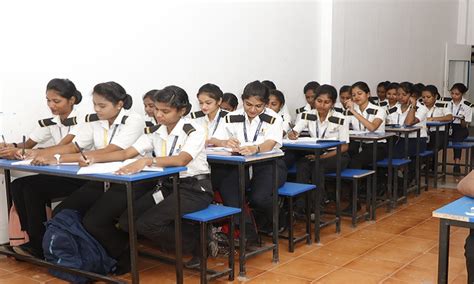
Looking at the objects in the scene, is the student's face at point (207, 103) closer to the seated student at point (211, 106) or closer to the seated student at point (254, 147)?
the seated student at point (211, 106)

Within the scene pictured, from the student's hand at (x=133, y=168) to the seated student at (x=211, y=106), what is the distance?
4.89 feet

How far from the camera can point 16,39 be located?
13.3ft

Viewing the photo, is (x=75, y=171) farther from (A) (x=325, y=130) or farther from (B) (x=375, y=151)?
(B) (x=375, y=151)

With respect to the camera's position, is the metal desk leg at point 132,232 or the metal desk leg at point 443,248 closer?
the metal desk leg at point 443,248

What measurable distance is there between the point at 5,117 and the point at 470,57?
10.6 metres

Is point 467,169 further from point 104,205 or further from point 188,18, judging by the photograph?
point 104,205

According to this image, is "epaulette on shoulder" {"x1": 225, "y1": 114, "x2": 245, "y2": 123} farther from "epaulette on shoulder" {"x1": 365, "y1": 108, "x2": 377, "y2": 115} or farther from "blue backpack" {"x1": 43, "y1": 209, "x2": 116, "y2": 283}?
"epaulette on shoulder" {"x1": 365, "y1": 108, "x2": 377, "y2": 115}

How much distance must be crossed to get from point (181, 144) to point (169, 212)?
459 mm

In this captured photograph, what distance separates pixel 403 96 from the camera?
22.2 ft

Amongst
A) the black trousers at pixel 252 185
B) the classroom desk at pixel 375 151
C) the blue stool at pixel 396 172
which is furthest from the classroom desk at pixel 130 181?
the blue stool at pixel 396 172

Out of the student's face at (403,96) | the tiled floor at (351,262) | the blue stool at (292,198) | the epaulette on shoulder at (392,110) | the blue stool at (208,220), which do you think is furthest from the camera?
the student's face at (403,96)

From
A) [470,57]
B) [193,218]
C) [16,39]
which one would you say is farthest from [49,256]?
[470,57]

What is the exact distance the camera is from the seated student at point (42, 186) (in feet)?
12.5

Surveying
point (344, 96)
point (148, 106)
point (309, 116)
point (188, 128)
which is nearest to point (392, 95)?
point (344, 96)
